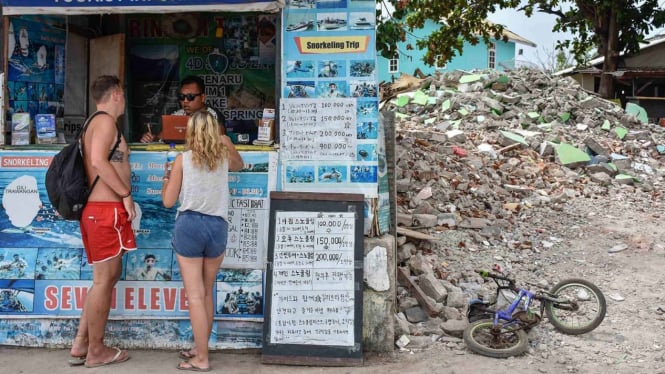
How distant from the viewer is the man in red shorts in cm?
476

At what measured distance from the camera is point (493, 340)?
5.44m

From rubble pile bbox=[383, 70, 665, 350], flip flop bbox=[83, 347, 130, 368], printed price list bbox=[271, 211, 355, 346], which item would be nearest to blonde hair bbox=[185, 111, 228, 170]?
printed price list bbox=[271, 211, 355, 346]

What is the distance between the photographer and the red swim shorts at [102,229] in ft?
15.6

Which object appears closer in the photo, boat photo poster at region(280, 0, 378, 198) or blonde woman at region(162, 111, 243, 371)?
blonde woman at region(162, 111, 243, 371)

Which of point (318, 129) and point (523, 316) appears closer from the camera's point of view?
point (318, 129)

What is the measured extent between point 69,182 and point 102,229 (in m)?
0.41

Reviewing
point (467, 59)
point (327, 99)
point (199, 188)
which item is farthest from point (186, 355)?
point (467, 59)

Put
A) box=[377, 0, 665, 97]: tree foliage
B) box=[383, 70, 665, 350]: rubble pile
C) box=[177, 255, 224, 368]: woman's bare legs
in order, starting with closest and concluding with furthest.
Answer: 1. box=[177, 255, 224, 368]: woman's bare legs
2. box=[383, 70, 665, 350]: rubble pile
3. box=[377, 0, 665, 97]: tree foliage

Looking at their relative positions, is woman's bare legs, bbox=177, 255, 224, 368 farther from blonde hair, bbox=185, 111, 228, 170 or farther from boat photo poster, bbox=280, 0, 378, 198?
boat photo poster, bbox=280, 0, 378, 198

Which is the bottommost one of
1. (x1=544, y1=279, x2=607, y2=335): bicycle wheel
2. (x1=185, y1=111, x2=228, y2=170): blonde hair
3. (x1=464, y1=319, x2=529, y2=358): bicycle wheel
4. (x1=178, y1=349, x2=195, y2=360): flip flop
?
(x1=178, y1=349, x2=195, y2=360): flip flop

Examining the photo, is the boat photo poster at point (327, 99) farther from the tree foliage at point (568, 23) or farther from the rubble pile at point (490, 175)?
the tree foliage at point (568, 23)

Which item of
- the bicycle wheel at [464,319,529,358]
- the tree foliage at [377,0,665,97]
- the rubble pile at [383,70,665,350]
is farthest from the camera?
the tree foliage at [377,0,665,97]

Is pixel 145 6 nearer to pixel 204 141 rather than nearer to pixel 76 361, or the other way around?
pixel 204 141

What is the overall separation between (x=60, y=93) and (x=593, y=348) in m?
5.46
